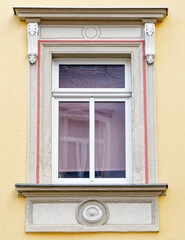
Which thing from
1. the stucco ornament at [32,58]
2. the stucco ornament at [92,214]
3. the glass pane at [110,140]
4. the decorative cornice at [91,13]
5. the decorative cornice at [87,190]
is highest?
the decorative cornice at [91,13]

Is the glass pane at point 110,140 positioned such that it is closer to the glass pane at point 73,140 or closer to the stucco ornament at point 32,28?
the glass pane at point 73,140

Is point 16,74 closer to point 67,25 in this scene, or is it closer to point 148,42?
point 67,25

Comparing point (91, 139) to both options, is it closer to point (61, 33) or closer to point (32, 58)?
point (32, 58)

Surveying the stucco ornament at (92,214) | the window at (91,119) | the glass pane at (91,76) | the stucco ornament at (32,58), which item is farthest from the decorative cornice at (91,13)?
the stucco ornament at (92,214)

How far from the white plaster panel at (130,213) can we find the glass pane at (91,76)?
175 cm

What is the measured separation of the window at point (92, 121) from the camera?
352 inches

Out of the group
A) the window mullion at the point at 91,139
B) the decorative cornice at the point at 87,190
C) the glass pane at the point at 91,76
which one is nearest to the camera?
the decorative cornice at the point at 87,190

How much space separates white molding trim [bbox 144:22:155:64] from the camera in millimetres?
8961

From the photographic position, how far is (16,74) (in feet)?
29.5

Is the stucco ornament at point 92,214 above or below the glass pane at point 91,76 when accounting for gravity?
below

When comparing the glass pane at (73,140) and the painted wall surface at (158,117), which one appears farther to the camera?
the glass pane at (73,140)

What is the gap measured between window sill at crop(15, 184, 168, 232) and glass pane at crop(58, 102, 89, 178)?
0.45 meters
